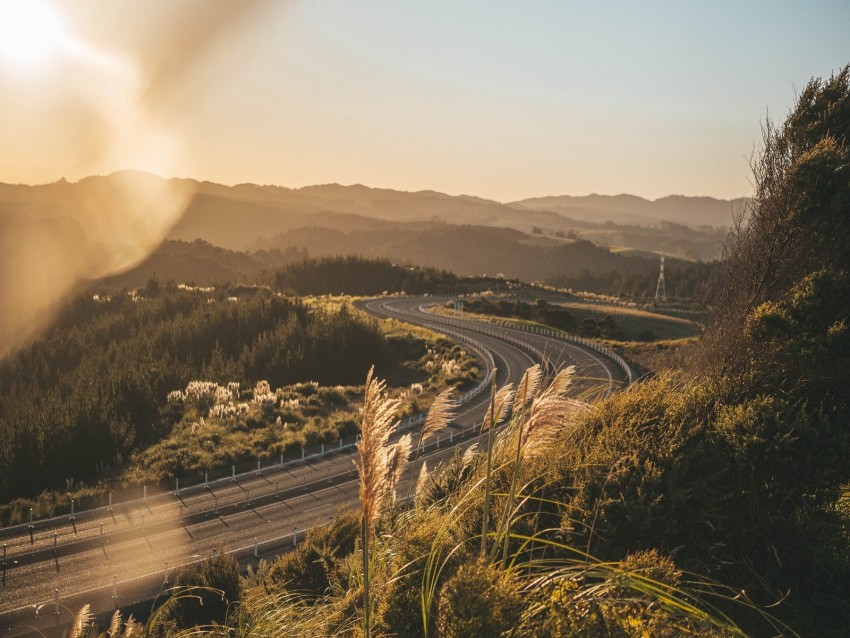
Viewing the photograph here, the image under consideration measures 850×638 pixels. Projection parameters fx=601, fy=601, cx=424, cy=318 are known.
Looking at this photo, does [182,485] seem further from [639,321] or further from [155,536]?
[639,321]

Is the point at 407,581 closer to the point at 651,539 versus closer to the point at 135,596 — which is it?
the point at 651,539

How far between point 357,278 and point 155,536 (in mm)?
102873

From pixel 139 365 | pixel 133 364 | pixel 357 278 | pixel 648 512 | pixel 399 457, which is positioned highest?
pixel 399 457

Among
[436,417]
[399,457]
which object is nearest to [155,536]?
[399,457]

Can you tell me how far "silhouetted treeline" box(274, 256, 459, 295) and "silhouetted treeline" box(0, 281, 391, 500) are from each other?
4168 centimetres

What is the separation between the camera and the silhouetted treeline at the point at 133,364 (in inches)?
1080

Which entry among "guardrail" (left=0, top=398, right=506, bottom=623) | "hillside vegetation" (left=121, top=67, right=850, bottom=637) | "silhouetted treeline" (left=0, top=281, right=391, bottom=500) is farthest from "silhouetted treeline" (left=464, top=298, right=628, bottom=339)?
"hillside vegetation" (left=121, top=67, right=850, bottom=637)

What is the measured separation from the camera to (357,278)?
122000mm

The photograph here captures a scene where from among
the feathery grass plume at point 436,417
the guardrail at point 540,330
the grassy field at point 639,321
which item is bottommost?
the grassy field at point 639,321

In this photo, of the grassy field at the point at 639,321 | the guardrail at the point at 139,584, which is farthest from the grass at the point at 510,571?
the grassy field at the point at 639,321

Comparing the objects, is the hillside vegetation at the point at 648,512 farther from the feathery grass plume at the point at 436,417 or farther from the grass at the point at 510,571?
the feathery grass plume at the point at 436,417

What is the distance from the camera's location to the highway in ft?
54.3

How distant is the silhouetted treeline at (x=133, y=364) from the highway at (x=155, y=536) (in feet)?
20.8

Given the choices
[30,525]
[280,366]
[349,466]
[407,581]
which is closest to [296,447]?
[349,466]
